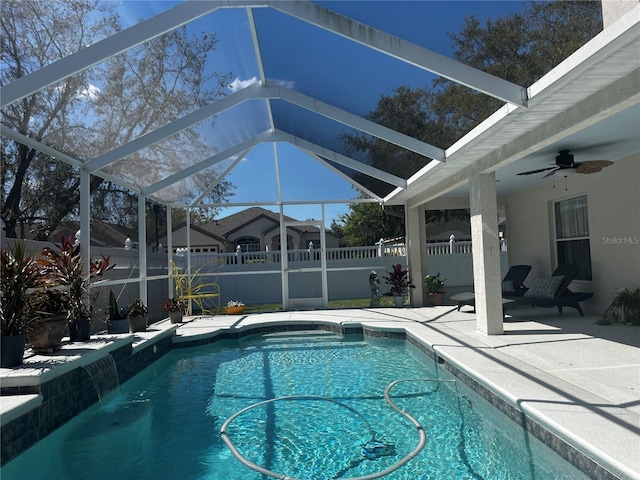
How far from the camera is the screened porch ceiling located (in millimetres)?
4043

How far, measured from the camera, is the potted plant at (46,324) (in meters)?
4.94

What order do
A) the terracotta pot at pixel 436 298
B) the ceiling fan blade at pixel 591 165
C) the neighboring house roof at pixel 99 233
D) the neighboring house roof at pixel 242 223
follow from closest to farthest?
the ceiling fan blade at pixel 591 165 < the neighboring house roof at pixel 99 233 < the terracotta pot at pixel 436 298 < the neighboring house roof at pixel 242 223

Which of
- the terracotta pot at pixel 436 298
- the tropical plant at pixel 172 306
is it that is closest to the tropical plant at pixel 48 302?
the tropical plant at pixel 172 306

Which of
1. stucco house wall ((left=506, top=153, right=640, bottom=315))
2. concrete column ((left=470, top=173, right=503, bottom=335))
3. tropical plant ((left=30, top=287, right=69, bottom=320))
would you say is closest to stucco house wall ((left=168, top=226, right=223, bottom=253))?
stucco house wall ((left=506, top=153, right=640, bottom=315))

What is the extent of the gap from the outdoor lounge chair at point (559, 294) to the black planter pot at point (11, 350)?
777 cm

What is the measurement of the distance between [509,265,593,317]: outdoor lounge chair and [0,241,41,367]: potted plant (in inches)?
305

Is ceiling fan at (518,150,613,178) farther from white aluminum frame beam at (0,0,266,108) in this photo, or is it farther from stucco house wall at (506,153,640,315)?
white aluminum frame beam at (0,0,266,108)

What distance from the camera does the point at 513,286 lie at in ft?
33.5

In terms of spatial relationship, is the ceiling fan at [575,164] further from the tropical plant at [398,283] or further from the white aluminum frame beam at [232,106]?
the tropical plant at [398,283]

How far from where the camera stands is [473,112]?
5.10 metres

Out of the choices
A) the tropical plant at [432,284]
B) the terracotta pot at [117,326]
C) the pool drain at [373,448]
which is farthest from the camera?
the tropical plant at [432,284]

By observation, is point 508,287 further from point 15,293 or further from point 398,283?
point 15,293

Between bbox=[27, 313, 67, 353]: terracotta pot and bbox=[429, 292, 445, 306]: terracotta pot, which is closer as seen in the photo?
bbox=[27, 313, 67, 353]: terracotta pot

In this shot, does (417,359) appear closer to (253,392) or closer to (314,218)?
(253,392)
